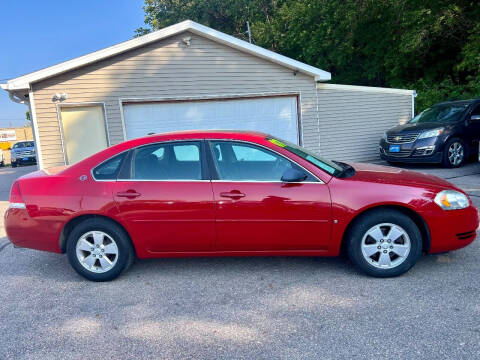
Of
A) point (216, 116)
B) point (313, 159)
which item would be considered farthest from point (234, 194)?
point (216, 116)

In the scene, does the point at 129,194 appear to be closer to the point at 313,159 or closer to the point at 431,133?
the point at 313,159

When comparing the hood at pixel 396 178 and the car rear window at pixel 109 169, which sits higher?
the car rear window at pixel 109 169

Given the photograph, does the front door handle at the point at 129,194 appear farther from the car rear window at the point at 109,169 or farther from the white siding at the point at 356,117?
the white siding at the point at 356,117

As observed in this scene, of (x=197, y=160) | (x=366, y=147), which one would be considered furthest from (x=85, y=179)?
(x=366, y=147)

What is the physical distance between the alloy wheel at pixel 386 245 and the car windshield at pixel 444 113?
7.41 meters

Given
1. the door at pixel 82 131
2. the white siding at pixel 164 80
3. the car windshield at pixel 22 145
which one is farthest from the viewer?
the car windshield at pixel 22 145

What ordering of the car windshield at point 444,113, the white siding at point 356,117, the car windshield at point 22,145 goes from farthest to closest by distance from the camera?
the car windshield at point 22,145
the white siding at point 356,117
the car windshield at point 444,113

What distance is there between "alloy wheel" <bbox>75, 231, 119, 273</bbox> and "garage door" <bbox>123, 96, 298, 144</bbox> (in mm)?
6023

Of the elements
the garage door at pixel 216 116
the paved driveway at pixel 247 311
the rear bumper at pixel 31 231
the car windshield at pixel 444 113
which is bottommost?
the paved driveway at pixel 247 311

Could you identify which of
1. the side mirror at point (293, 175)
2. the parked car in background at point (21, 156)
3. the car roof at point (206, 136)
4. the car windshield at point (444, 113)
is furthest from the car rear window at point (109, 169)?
the parked car in background at point (21, 156)

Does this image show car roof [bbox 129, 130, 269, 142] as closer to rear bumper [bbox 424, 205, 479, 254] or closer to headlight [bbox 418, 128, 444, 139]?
rear bumper [bbox 424, 205, 479, 254]

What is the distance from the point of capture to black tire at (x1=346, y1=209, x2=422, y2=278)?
3.57 metres

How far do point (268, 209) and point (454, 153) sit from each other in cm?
769

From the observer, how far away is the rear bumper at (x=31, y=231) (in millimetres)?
3844
